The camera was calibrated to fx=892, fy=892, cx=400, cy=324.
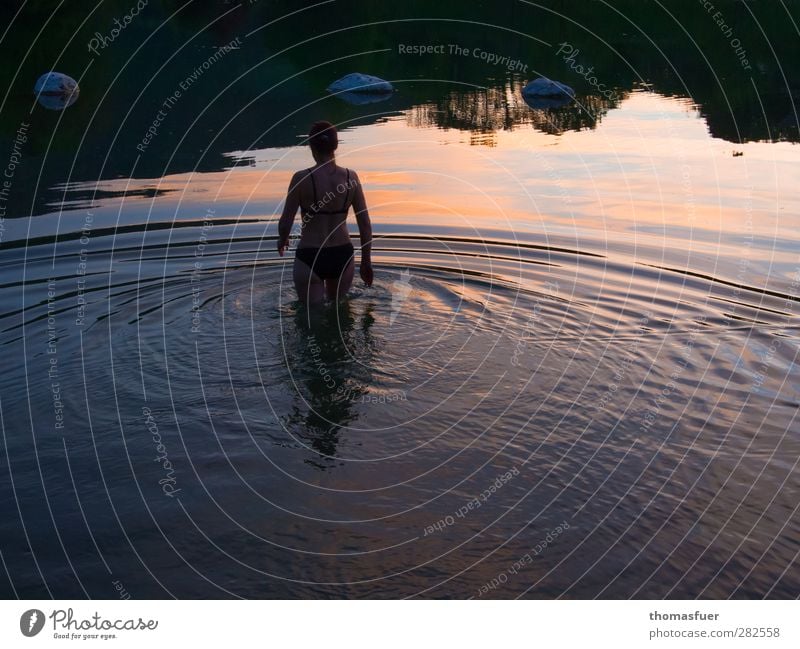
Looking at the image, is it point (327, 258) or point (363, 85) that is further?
point (363, 85)

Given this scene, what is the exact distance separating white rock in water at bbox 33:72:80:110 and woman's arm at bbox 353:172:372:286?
21.5 m

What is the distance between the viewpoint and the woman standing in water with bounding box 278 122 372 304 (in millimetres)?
10758

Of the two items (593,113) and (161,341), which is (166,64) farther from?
(161,341)

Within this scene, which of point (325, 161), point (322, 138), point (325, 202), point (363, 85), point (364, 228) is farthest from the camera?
point (363, 85)

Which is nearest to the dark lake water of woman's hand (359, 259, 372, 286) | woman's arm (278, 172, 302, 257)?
woman's hand (359, 259, 372, 286)

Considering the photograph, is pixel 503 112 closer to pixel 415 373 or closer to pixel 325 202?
pixel 325 202

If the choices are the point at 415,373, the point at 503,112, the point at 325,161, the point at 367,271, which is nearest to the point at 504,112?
the point at 503,112

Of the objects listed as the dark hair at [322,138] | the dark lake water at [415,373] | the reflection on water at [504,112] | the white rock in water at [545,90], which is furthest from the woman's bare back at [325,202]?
the white rock in water at [545,90]

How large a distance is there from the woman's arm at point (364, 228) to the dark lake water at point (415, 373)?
0.47 meters

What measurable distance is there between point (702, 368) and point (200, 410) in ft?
17.0

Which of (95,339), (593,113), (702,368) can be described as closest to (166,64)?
(593,113)

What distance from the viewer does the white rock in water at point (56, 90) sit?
96.6 feet

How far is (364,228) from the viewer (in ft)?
37.1

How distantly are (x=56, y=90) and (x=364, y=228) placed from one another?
73.7ft
